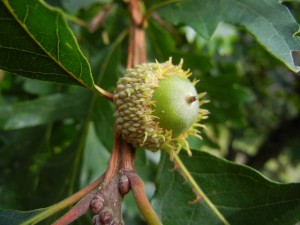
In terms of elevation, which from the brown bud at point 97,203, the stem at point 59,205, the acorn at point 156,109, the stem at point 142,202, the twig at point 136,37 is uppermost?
the twig at point 136,37

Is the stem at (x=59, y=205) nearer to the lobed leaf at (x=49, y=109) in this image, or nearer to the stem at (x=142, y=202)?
the stem at (x=142, y=202)

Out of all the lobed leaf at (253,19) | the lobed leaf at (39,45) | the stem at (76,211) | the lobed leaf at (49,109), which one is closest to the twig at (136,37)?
the lobed leaf at (253,19)

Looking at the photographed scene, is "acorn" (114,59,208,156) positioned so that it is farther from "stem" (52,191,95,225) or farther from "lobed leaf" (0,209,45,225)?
"lobed leaf" (0,209,45,225)

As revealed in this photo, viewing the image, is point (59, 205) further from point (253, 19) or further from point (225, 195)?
point (253, 19)

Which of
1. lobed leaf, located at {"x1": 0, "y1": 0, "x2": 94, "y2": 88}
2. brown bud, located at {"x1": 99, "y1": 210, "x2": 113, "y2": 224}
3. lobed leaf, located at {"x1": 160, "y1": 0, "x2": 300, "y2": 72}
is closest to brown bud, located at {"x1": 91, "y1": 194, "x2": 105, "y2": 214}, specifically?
brown bud, located at {"x1": 99, "y1": 210, "x2": 113, "y2": 224}

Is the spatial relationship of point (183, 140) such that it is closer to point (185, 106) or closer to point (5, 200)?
point (185, 106)
